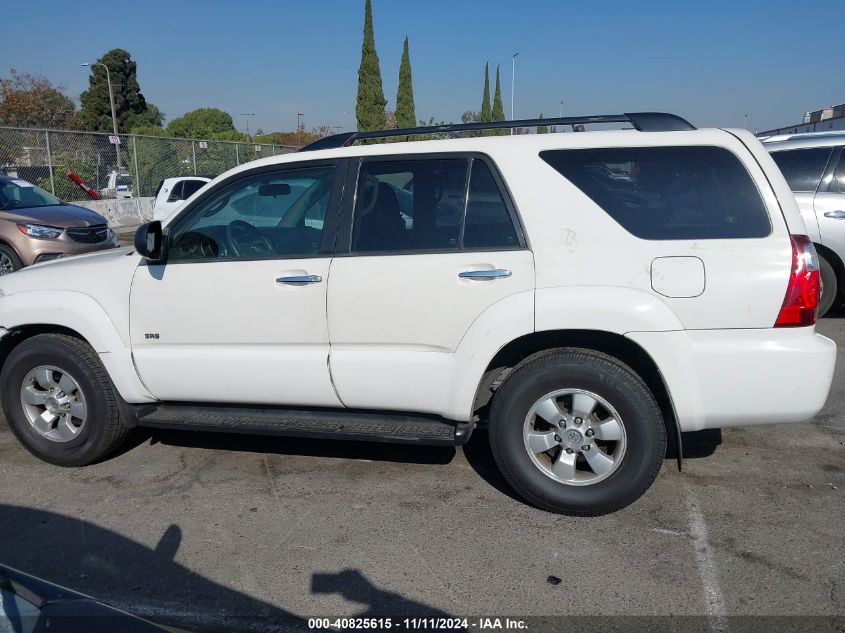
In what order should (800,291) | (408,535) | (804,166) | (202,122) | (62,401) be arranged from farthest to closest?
(202,122) → (804,166) → (62,401) → (408,535) → (800,291)

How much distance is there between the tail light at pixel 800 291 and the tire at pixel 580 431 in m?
0.74

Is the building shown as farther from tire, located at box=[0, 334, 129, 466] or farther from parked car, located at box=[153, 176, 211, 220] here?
tire, located at box=[0, 334, 129, 466]

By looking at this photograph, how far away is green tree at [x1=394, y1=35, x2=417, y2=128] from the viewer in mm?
40531

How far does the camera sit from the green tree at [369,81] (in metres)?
36.4

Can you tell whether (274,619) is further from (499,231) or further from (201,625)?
(499,231)

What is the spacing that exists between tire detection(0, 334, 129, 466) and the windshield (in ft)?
24.8

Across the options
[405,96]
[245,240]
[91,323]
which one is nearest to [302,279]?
[245,240]

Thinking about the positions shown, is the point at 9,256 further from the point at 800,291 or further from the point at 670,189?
the point at 800,291

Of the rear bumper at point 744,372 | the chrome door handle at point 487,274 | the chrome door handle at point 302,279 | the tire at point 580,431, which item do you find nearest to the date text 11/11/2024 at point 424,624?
the tire at point 580,431

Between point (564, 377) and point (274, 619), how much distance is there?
1733 millimetres

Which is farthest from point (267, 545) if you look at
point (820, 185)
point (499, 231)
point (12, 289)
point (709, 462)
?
point (820, 185)

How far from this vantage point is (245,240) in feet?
14.5

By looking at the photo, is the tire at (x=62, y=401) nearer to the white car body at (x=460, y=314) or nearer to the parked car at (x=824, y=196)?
the white car body at (x=460, y=314)

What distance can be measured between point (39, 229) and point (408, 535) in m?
9.30
